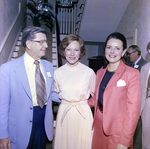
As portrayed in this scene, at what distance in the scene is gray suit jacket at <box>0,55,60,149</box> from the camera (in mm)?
1477

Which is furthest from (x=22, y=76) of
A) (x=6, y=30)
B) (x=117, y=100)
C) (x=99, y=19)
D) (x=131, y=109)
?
(x=99, y=19)

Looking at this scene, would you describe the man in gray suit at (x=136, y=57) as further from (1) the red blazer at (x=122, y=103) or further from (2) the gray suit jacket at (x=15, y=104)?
(2) the gray suit jacket at (x=15, y=104)

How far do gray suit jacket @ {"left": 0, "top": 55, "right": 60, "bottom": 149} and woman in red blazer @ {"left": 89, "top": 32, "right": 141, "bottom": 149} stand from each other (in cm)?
75

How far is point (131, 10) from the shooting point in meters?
2.89

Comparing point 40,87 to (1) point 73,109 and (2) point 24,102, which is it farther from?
(1) point 73,109

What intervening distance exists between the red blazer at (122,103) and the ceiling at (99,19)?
2.21 meters

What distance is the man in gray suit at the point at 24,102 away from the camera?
1488 millimetres

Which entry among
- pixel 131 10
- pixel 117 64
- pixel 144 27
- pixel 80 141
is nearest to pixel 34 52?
pixel 117 64

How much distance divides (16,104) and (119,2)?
305 centimetres

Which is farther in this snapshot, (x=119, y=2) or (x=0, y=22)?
(x=119, y=2)

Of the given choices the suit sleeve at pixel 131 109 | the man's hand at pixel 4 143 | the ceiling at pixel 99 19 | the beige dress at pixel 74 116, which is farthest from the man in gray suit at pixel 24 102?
the ceiling at pixel 99 19

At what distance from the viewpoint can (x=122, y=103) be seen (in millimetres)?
1521

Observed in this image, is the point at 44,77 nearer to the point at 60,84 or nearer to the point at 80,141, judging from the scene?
the point at 60,84

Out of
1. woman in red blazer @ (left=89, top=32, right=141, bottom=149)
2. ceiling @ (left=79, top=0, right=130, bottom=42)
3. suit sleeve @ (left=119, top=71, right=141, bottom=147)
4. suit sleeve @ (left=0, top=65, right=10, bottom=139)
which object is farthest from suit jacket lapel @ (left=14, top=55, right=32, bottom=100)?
ceiling @ (left=79, top=0, right=130, bottom=42)
